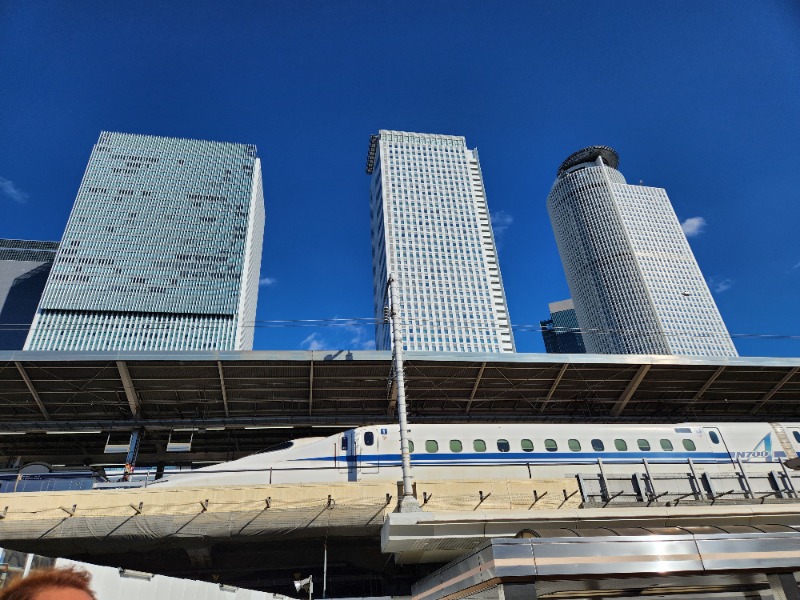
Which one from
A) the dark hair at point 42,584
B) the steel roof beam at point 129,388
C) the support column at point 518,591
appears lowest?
the dark hair at point 42,584

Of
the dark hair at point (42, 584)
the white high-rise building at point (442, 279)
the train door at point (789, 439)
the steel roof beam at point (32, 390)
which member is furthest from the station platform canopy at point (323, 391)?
the white high-rise building at point (442, 279)

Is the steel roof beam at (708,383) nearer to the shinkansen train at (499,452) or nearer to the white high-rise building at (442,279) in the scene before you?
the shinkansen train at (499,452)

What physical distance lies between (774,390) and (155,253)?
16441 cm

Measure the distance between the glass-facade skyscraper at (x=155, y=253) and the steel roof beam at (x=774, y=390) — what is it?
12967cm

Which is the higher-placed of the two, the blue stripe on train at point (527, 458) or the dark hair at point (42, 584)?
the blue stripe on train at point (527, 458)

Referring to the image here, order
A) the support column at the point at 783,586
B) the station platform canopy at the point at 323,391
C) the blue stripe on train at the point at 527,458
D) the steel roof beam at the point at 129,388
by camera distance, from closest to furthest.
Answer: the support column at the point at 783,586, the blue stripe on train at the point at 527,458, the steel roof beam at the point at 129,388, the station platform canopy at the point at 323,391

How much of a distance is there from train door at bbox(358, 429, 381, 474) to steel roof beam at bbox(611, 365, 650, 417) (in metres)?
25.0

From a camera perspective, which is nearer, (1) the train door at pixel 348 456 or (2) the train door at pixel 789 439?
(1) the train door at pixel 348 456

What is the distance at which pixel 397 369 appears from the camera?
79.7 feet

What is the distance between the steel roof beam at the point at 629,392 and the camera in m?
42.5

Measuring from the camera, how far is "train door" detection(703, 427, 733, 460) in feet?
111

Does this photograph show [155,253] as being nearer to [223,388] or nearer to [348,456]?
[223,388]

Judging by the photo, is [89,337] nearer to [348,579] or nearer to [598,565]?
[348,579]

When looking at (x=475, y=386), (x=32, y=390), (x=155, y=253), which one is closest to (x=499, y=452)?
(x=475, y=386)
